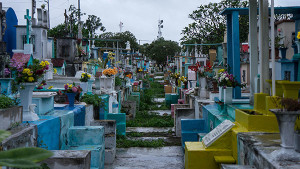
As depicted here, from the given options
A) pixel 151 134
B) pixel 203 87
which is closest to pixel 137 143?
pixel 151 134

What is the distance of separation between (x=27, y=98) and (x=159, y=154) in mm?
5795

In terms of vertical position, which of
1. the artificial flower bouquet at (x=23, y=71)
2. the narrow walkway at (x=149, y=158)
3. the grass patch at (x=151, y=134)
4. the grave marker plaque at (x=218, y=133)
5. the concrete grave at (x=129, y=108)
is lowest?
the narrow walkway at (x=149, y=158)

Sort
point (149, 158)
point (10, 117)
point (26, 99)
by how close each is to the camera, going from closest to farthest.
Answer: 1. point (10, 117)
2. point (26, 99)
3. point (149, 158)

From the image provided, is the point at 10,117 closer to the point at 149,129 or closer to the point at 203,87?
the point at 203,87

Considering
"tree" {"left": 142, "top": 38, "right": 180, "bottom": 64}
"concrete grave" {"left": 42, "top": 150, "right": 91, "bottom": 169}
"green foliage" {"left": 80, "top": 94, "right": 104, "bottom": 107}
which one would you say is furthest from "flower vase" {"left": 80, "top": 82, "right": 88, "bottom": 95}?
"tree" {"left": 142, "top": 38, "right": 180, "bottom": 64}

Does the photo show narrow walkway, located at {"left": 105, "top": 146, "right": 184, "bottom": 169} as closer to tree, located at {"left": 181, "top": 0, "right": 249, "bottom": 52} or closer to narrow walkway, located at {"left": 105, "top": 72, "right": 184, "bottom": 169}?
narrow walkway, located at {"left": 105, "top": 72, "right": 184, "bottom": 169}

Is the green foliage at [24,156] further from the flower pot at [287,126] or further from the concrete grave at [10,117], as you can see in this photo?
the concrete grave at [10,117]

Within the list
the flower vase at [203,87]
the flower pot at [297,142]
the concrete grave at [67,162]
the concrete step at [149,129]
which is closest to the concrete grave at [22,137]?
the concrete grave at [67,162]

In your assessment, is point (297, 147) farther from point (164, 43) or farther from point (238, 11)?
point (164, 43)

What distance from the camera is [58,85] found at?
13.6 meters

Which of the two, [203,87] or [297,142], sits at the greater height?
[203,87]

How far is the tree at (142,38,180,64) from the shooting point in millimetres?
80438

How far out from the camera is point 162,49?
81438 millimetres

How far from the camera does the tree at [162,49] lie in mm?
80438
